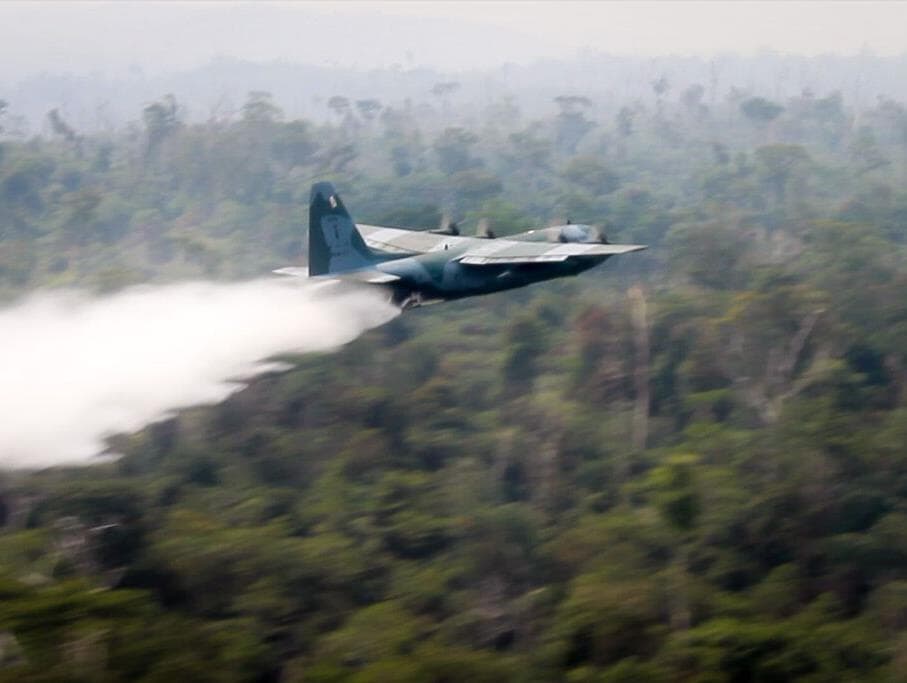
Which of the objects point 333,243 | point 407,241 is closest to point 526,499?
point 407,241

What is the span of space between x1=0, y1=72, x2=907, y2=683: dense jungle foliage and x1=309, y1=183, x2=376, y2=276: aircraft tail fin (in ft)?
23.6

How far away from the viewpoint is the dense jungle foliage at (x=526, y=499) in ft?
87.8

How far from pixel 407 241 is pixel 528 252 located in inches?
162

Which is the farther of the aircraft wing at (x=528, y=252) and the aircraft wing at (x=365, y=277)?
the aircraft wing at (x=365, y=277)

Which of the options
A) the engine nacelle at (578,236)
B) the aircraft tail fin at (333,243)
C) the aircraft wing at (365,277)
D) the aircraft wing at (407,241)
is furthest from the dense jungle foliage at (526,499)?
the aircraft wing at (407,241)

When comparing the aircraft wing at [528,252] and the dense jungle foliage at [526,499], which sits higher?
the aircraft wing at [528,252]

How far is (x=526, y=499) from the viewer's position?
4012cm

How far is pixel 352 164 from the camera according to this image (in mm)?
112875

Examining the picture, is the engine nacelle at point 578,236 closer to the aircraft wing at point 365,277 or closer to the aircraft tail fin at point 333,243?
the aircraft wing at point 365,277

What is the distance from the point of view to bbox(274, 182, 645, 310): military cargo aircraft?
101 ft

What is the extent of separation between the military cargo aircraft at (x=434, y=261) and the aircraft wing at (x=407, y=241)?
0.39 feet

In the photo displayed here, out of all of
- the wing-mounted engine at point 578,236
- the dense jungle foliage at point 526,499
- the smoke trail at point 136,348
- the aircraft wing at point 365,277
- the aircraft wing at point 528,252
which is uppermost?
the wing-mounted engine at point 578,236

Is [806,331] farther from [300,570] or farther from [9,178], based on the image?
[9,178]

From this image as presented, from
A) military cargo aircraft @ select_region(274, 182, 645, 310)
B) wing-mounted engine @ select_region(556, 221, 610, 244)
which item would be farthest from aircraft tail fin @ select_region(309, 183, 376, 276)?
wing-mounted engine @ select_region(556, 221, 610, 244)
